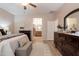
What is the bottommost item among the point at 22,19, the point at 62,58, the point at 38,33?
the point at 38,33

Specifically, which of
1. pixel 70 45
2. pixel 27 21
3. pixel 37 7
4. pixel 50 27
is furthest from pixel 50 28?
pixel 70 45

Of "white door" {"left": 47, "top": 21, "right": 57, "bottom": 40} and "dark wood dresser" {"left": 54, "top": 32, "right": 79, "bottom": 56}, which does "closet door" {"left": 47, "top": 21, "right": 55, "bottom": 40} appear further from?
"dark wood dresser" {"left": 54, "top": 32, "right": 79, "bottom": 56}

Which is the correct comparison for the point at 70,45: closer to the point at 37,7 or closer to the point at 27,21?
the point at 37,7

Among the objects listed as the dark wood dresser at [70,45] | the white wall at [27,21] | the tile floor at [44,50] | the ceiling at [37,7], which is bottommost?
the tile floor at [44,50]

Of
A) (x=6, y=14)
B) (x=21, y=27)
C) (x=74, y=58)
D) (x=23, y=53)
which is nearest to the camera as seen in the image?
(x=74, y=58)

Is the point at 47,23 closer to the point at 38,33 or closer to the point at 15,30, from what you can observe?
the point at 15,30

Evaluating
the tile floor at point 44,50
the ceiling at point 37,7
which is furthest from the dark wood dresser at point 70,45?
the ceiling at point 37,7

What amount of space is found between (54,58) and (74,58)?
0.16 m

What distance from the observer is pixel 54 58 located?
1018mm

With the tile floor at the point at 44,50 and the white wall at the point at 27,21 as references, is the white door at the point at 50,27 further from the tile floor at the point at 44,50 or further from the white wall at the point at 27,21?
the tile floor at the point at 44,50

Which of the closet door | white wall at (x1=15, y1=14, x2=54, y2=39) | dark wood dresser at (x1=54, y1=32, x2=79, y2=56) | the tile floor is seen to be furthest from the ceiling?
dark wood dresser at (x1=54, y1=32, x2=79, y2=56)

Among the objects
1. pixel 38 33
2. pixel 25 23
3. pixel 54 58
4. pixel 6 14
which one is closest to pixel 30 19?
pixel 25 23

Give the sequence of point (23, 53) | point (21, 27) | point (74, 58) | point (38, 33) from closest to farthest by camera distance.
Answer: point (74, 58)
point (23, 53)
point (21, 27)
point (38, 33)

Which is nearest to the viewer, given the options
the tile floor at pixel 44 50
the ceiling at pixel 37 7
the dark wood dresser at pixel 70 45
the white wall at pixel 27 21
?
the dark wood dresser at pixel 70 45
